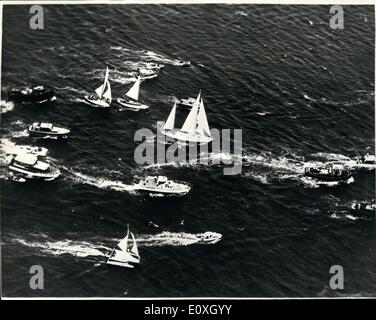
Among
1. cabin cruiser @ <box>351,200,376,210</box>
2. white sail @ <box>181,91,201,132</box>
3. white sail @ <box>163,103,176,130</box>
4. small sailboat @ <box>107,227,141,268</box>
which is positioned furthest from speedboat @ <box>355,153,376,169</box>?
small sailboat @ <box>107,227,141,268</box>

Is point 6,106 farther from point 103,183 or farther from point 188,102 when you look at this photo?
point 188,102

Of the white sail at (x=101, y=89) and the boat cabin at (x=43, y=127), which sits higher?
the white sail at (x=101, y=89)

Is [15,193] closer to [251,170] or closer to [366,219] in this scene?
[251,170]

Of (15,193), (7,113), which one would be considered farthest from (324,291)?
(7,113)

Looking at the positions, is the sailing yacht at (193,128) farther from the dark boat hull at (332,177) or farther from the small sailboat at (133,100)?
the dark boat hull at (332,177)

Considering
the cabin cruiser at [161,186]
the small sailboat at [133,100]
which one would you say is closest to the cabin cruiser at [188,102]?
the small sailboat at [133,100]

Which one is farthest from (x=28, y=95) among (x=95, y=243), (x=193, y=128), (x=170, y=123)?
(x=193, y=128)

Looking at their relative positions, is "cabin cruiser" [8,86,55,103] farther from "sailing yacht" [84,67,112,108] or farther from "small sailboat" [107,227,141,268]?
"small sailboat" [107,227,141,268]
